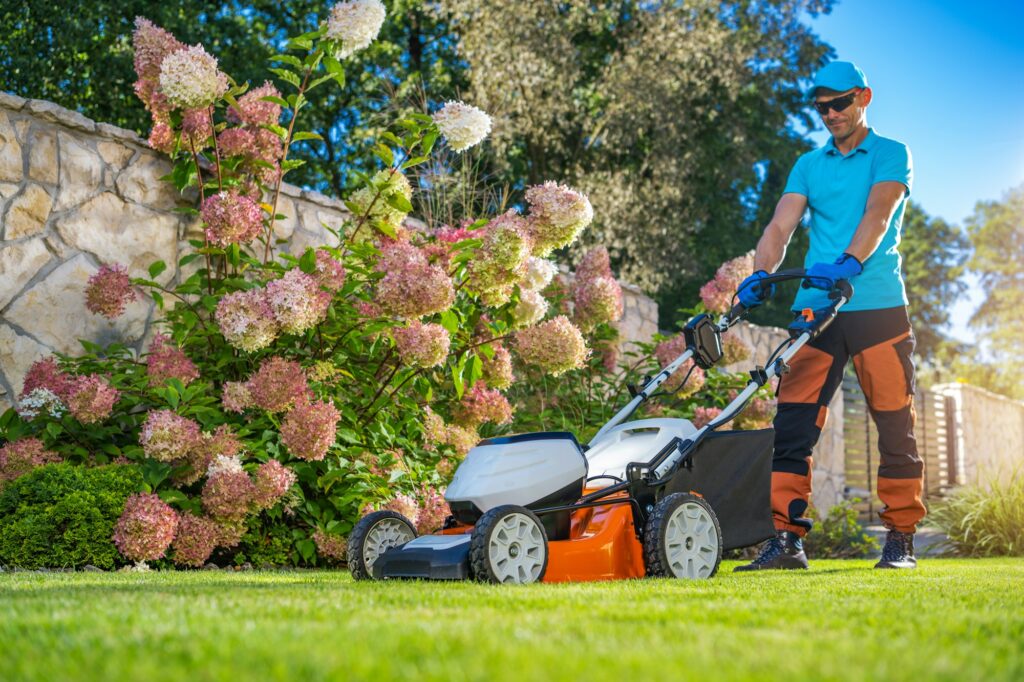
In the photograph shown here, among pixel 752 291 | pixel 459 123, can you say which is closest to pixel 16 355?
pixel 459 123

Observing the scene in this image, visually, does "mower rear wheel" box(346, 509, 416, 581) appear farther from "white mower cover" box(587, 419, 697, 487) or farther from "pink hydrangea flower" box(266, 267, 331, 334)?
"pink hydrangea flower" box(266, 267, 331, 334)

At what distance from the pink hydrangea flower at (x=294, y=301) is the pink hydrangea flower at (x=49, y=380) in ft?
3.52

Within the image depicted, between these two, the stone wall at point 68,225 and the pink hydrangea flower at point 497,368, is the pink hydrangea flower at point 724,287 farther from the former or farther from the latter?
the stone wall at point 68,225

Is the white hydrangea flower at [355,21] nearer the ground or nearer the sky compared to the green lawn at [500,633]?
nearer the sky

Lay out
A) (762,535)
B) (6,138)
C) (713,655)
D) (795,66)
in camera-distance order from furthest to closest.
Answer: (795,66) < (6,138) < (762,535) < (713,655)

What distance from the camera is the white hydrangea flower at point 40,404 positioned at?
479 cm

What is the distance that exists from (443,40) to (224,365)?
1501cm

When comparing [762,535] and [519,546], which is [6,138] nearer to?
[519,546]

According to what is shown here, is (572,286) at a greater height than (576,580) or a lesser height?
greater

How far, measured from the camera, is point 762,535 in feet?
14.4

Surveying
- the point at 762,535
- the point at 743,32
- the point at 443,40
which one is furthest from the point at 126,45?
the point at 762,535

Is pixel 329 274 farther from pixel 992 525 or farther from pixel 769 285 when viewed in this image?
pixel 992 525

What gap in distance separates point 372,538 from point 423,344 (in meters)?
1.18

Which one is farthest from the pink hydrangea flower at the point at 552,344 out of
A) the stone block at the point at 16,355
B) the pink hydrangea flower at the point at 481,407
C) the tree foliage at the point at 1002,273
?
the tree foliage at the point at 1002,273
